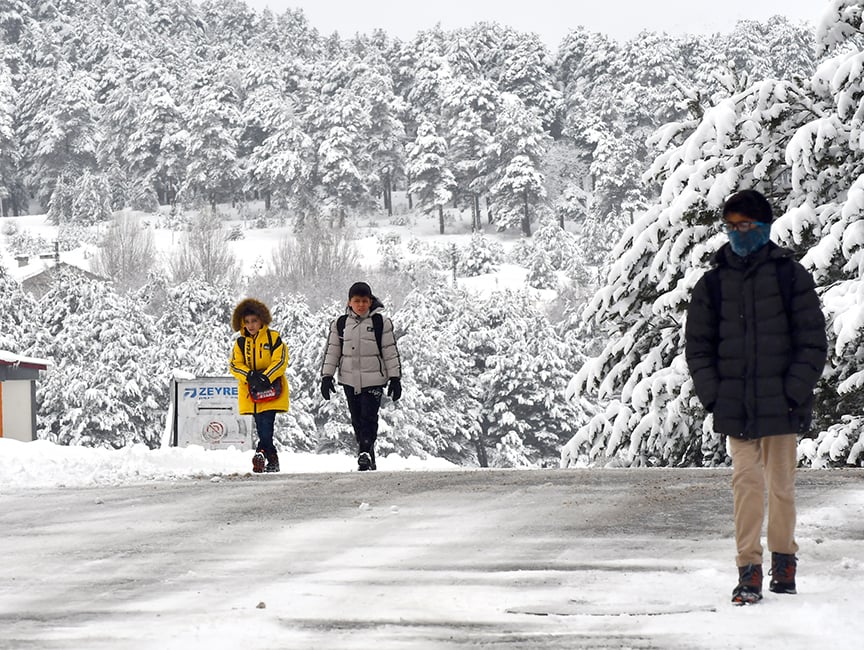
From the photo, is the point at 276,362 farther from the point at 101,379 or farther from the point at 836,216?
the point at 101,379

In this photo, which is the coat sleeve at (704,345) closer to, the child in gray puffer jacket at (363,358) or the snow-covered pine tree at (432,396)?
the child in gray puffer jacket at (363,358)

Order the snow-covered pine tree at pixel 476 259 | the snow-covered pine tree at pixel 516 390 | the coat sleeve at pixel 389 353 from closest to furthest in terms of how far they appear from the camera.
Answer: the coat sleeve at pixel 389 353
the snow-covered pine tree at pixel 516 390
the snow-covered pine tree at pixel 476 259

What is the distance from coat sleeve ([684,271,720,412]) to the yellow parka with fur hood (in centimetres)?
755

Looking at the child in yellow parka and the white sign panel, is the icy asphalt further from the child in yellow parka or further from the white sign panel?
the white sign panel

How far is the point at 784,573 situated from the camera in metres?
6.00

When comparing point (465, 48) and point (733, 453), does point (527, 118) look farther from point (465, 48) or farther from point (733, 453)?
point (733, 453)

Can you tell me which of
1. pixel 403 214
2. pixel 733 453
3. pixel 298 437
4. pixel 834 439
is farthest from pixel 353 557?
pixel 403 214

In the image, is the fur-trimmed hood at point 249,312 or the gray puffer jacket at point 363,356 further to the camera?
the fur-trimmed hood at point 249,312

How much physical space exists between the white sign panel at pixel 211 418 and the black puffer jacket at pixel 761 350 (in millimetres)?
16660

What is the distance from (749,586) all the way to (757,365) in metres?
0.88

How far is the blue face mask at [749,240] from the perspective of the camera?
6.02 m

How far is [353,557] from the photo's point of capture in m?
7.46

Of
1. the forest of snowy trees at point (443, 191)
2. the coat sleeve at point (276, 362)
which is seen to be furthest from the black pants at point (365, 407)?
the forest of snowy trees at point (443, 191)

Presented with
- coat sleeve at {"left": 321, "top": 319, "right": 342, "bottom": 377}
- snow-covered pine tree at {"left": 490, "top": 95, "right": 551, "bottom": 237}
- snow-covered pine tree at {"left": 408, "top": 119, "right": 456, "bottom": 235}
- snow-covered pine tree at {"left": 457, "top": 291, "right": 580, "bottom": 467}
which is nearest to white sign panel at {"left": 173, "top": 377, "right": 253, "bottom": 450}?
coat sleeve at {"left": 321, "top": 319, "right": 342, "bottom": 377}
